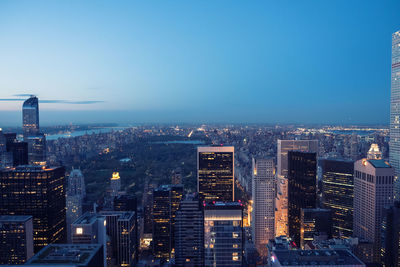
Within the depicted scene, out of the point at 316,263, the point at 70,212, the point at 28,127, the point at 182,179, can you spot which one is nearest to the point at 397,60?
the point at 316,263

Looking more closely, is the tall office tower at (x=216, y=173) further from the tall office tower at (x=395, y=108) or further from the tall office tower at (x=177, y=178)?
the tall office tower at (x=395, y=108)

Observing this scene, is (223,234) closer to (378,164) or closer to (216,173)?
(216,173)

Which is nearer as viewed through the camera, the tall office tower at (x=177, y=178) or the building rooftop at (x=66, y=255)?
the building rooftop at (x=66, y=255)

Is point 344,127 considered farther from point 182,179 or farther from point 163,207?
point 163,207

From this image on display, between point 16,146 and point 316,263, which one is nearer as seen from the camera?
point 316,263

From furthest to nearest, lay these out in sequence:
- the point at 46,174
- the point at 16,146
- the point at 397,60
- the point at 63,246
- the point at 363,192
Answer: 1. the point at 16,146
2. the point at 397,60
3. the point at 363,192
4. the point at 46,174
5. the point at 63,246

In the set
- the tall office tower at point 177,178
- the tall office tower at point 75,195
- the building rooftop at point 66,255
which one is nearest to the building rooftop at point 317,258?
the building rooftop at point 66,255
